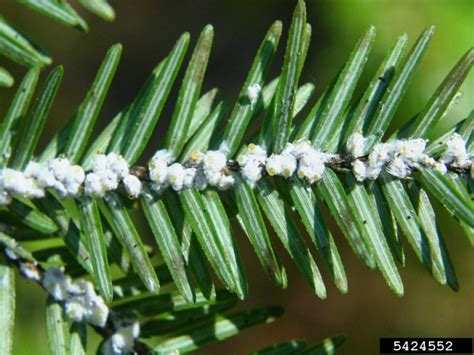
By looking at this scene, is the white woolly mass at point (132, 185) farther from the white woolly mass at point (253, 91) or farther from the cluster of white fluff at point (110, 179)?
the white woolly mass at point (253, 91)

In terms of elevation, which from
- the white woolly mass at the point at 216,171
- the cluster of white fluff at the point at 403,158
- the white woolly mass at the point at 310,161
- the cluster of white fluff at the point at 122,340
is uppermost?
the white woolly mass at the point at 216,171

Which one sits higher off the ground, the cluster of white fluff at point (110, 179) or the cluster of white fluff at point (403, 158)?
the cluster of white fluff at point (110, 179)

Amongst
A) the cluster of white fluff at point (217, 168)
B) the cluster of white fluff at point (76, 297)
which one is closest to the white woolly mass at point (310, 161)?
the cluster of white fluff at point (217, 168)

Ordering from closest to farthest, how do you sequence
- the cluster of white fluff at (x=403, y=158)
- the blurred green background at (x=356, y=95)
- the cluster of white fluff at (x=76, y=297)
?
the cluster of white fluff at (x=403, y=158)
the cluster of white fluff at (x=76, y=297)
the blurred green background at (x=356, y=95)

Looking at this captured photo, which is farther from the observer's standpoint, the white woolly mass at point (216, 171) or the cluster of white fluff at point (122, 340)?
the cluster of white fluff at point (122, 340)

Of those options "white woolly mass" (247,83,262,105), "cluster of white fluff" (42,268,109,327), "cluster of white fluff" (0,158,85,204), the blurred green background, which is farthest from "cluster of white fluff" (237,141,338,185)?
the blurred green background

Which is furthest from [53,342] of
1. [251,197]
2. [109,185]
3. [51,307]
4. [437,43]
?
[437,43]

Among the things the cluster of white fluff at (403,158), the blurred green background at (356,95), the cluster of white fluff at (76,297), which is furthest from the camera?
the blurred green background at (356,95)

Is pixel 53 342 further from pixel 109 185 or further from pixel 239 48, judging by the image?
pixel 239 48

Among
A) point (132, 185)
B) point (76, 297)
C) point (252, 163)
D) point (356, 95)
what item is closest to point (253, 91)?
point (252, 163)
